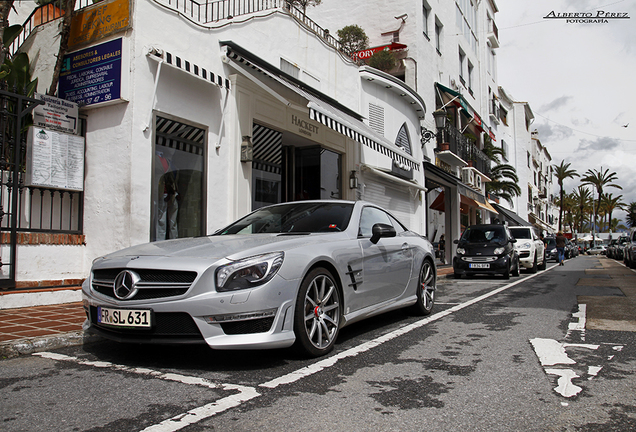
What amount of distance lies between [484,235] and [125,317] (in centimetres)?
1258

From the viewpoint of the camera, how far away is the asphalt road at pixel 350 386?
273cm

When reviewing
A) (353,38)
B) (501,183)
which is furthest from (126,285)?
(501,183)

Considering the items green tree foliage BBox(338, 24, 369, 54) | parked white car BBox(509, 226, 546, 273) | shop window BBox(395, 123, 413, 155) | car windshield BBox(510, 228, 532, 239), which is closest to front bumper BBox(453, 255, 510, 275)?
parked white car BBox(509, 226, 546, 273)

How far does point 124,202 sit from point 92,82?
1993mm

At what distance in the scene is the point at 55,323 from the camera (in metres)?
5.32

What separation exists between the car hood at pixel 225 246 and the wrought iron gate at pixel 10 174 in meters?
3.25

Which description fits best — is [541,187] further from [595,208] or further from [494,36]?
[494,36]

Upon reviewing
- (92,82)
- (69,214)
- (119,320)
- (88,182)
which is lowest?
(119,320)

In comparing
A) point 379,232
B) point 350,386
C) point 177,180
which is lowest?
point 350,386

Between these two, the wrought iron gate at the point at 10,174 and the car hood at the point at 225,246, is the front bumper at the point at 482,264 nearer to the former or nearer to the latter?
the car hood at the point at 225,246

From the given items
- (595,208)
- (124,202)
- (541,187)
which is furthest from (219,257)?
(595,208)

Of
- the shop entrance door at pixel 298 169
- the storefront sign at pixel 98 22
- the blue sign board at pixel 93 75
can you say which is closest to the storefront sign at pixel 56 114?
the blue sign board at pixel 93 75

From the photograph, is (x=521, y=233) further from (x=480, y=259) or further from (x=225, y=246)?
(x=225, y=246)

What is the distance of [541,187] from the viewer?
216ft
